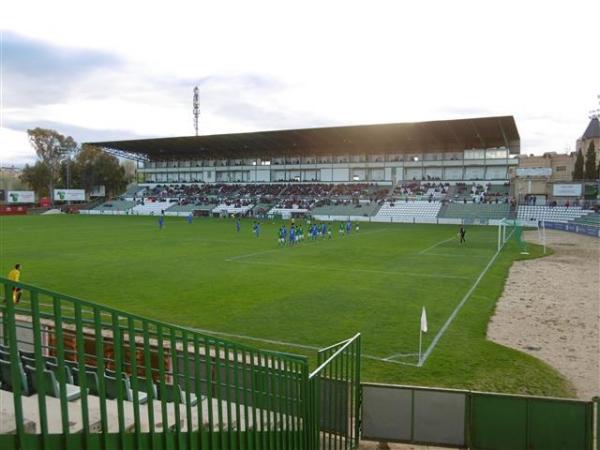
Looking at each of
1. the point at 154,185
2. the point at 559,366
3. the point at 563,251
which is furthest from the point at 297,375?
the point at 154,185

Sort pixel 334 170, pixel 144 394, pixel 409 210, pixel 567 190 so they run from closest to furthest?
pixel 144 394 < pixel 567 190 < pixel 409 210 < pixel 334 170

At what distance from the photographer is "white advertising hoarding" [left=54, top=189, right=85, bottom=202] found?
299ft

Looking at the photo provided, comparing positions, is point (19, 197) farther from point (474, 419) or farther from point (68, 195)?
point (474, 419)

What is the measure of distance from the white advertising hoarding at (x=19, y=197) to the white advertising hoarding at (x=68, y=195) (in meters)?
4.32

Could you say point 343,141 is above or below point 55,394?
above

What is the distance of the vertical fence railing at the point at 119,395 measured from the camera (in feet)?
10.1

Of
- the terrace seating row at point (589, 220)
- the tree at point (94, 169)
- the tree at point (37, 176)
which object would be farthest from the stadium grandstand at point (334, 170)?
the tree at point (37, 176)

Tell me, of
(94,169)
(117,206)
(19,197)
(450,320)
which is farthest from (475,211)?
(94,169)

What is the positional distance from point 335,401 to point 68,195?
96990mm

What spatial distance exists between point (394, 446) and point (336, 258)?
2045 cm

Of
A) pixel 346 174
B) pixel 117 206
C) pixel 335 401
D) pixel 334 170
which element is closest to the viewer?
pixel 335 401

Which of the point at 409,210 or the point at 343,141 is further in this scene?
the point at 343,141

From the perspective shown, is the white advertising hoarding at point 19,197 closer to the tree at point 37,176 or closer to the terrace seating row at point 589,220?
the tree at point 37,176

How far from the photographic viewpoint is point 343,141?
80.1 meters
